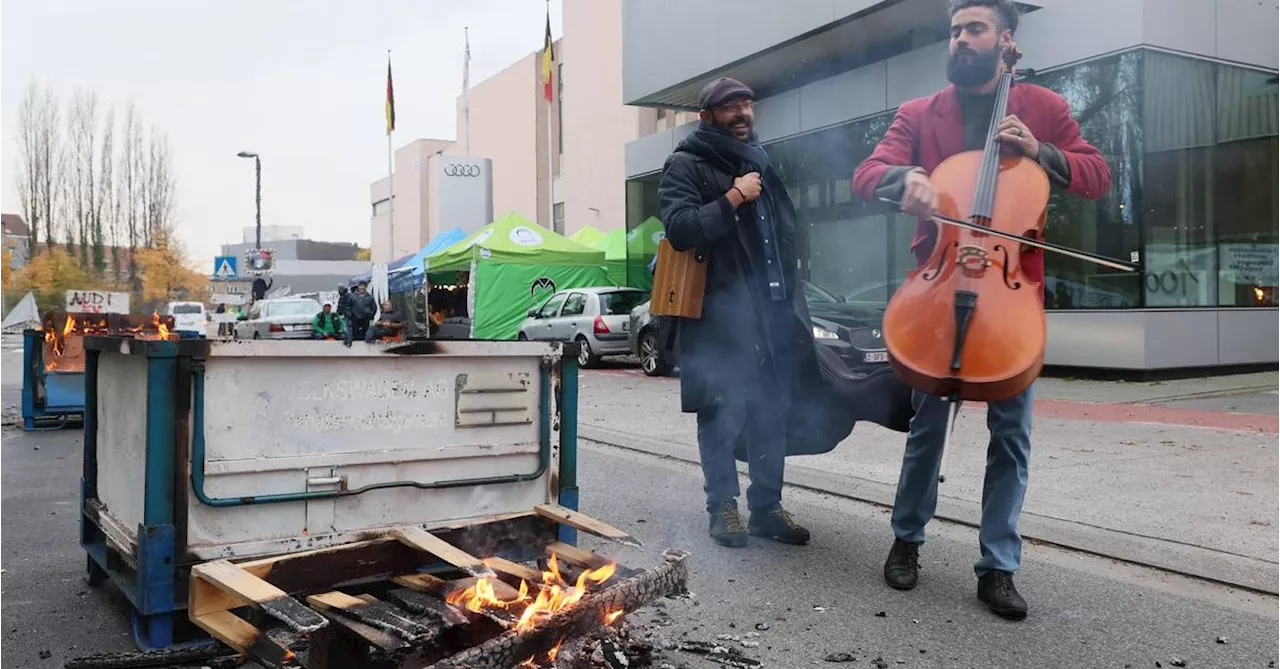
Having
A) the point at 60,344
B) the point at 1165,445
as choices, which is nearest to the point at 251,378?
the point at 1165,445

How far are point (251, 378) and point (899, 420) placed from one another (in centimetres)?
225

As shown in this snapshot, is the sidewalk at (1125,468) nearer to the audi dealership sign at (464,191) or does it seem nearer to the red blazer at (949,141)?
the red blazer at (949,141)

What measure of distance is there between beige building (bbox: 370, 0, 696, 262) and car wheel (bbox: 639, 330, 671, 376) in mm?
7658

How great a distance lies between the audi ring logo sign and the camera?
32.1 metres

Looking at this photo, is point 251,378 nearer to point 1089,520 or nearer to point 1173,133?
point 1089,520

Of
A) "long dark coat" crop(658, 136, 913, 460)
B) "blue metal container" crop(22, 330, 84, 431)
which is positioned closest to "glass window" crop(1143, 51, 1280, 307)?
"long dark coat" crop(658, 136, 913, 460)

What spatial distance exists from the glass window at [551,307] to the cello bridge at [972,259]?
42.4ft

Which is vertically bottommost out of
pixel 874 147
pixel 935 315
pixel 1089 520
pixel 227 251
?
pixel 1089 520

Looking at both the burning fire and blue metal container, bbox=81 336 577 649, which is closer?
the burning fire

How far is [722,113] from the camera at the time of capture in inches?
143

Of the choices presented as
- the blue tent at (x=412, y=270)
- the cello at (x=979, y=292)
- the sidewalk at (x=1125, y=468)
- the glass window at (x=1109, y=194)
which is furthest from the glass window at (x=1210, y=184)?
the blue tent at (x=412, y=270)

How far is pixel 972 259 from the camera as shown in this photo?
8.70ft

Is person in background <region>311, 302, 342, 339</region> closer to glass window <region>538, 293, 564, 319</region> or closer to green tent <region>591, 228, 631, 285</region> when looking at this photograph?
glass window <region>538, 293, 564, 319</region>

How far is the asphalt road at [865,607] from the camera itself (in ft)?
8.83
